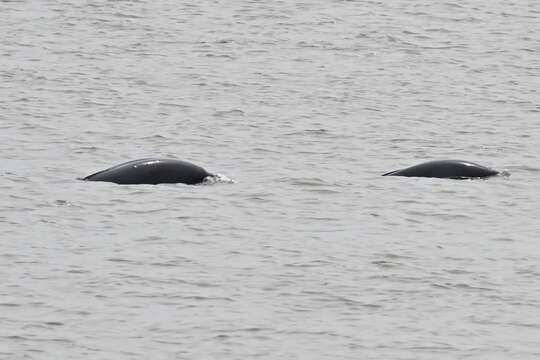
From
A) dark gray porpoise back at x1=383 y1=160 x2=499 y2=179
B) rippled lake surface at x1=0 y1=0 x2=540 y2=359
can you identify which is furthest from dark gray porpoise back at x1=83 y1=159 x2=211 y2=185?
dark gray porpoise back at x1=383 y1=160 x2=499 y2=179

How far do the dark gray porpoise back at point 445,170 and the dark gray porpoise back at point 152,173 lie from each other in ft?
10.2

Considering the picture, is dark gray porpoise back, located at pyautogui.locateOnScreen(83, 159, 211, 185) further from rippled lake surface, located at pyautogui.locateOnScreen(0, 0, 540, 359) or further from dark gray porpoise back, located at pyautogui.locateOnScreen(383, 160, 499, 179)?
dark gray porpoise back, located at pyautogui.locateOnScreen(383, 160, 499, 179)

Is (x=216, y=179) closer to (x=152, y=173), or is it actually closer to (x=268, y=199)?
(x=152, y=173)

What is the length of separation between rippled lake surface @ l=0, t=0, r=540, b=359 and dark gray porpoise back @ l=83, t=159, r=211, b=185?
245 mm

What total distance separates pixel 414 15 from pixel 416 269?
28.9 m

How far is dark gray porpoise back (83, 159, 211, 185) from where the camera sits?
27125 mm

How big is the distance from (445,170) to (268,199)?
10.5ft

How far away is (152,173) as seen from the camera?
2720 centimetres

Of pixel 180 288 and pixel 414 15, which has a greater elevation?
pixel 180 288

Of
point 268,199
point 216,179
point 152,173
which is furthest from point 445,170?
point 152,173

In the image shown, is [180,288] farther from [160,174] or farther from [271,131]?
[271,131]

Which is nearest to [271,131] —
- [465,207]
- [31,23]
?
[465,207]

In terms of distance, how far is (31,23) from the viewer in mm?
46062

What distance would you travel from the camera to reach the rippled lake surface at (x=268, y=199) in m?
20.0
